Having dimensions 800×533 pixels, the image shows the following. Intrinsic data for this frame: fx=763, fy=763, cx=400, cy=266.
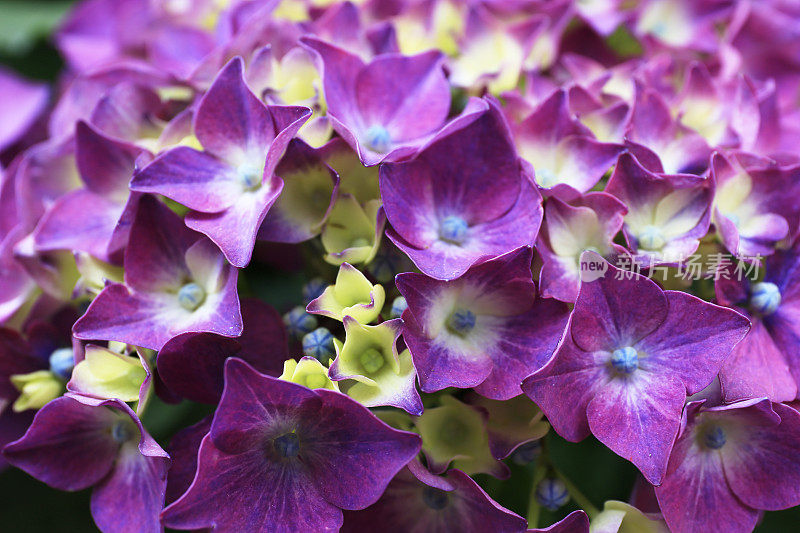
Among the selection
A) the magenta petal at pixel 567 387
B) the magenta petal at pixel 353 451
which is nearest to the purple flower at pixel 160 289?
the magenta petal at pixel 353 451

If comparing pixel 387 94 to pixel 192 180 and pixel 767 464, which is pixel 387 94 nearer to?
pixel 192 180

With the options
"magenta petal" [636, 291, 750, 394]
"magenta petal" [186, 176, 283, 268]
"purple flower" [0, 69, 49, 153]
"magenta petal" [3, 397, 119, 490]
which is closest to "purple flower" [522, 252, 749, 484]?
"magenta petal" [636, 291, 750, 394]

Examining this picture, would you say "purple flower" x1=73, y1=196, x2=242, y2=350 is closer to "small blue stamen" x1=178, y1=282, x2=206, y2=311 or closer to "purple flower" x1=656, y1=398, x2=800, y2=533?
"small blue stamen" x1=178, y1=282, x2=206, y2=311

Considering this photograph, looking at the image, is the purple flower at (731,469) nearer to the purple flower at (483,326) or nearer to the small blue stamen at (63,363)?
the purple flower at (483,326)

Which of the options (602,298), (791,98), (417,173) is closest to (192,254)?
(417,173)

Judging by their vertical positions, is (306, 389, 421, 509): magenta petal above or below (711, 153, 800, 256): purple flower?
below

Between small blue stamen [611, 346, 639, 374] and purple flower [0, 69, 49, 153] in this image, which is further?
purple flower [0, 69, 49, 153]

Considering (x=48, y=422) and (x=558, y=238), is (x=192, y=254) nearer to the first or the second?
(x=48, y=422)
